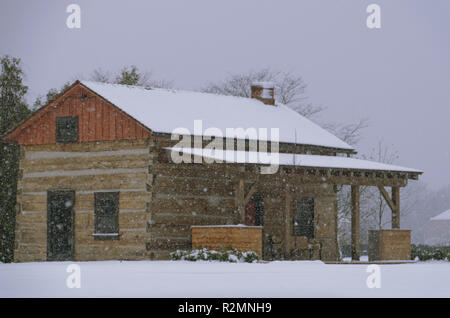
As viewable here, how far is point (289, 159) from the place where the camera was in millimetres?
29219

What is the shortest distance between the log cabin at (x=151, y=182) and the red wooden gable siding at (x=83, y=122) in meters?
0.03

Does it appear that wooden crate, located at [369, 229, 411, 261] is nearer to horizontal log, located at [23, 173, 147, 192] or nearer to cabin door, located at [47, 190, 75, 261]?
horizontal log, located at [23, 173, 147, 192]

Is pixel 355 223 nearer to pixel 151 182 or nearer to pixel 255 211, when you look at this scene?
pixel 255 211

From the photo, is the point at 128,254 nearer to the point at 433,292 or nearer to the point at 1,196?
the point at 1,196

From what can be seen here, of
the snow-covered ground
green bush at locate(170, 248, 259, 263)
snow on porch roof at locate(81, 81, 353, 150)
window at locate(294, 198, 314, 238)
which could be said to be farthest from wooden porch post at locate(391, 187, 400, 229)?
green bush at locate(170, 248, 259, 263)

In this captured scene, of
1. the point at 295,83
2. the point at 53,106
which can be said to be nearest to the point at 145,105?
the point at 53,106

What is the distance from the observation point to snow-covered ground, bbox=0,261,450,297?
16391 mm

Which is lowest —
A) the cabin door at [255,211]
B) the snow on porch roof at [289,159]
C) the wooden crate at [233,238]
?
the wooden crate at [233,238]

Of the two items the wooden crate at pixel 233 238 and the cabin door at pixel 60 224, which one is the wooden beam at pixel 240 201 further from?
the cabin door at pixel 60 224

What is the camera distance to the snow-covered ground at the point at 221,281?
1639cm

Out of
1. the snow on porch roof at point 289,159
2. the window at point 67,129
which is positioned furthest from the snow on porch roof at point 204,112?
the window at point 67,129

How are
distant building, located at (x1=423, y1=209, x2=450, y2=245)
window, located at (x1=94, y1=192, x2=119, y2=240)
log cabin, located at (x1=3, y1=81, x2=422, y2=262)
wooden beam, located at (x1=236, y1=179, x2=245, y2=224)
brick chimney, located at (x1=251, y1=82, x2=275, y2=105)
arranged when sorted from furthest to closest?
distant building, located at (x1=423, y1=209, x2=450, y2=245), brick chimney, located at (x1=251, y1=82, x2=275, y2=105), window, located at (x1=94, y1=192, x2=119, y2=240), log cabin, located at (x1=3, y1=81, x2=422, y2=262), wooden beam, located at (x1=236, y1=179, x2=245, y2=224)

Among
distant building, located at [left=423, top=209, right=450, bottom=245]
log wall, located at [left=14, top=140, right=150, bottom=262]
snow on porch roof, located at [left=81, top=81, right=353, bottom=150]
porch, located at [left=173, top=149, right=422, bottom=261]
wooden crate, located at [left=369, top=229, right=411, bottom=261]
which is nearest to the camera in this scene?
porch, located at [left=173, top=149, right=422, bottom=261]

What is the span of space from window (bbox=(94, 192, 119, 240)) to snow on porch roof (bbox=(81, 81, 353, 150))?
9.13 ft
